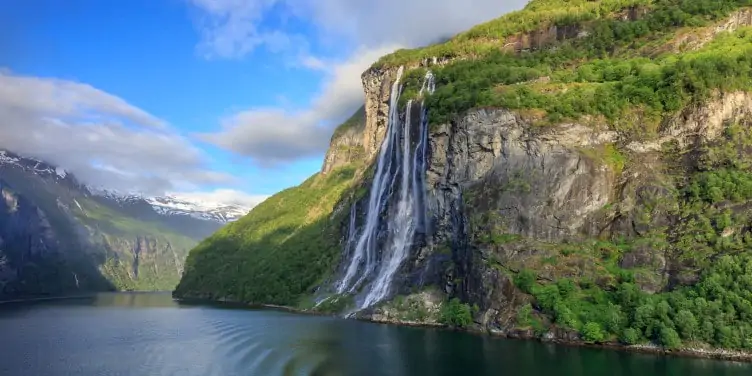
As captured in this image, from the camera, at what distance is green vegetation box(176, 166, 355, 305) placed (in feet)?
375

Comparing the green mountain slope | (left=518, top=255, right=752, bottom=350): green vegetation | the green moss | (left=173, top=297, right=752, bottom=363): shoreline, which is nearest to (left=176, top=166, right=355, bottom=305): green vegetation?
the green mountain slope

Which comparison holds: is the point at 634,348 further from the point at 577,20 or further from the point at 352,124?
the point at 352,124

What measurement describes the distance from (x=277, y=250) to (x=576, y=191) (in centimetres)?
8562

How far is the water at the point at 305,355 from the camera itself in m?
40.0

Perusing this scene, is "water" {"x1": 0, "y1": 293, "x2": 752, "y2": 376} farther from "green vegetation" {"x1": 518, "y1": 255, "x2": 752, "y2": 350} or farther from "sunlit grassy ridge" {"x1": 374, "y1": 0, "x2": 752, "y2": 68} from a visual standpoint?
"sunlit grassy ridge" {"x1": 374, "y1": 0, "x2": 752, "y2": 68}

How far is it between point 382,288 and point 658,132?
41659mm

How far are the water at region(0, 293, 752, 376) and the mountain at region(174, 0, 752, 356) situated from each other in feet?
19.7

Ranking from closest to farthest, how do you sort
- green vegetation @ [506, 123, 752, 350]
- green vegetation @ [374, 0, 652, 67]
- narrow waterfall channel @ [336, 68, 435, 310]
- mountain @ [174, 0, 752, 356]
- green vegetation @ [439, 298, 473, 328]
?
1. green vegetation @ [506, 123, 752, 350]
2. mountain @ [174, 0, 752, 356]
3. green vegetation @ [439, 298, 473, 328]
4. narrow waterfall channel @ [336, 68, 435, 310]
5. green vegetation @ [374, 0, 652, 67]

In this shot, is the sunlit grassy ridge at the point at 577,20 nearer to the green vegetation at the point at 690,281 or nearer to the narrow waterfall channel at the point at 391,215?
the narrow waterfall channel at the point at 391,215

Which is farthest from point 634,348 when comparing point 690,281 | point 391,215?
point 391,215

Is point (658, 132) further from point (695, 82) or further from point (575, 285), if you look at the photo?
point (575, 285)

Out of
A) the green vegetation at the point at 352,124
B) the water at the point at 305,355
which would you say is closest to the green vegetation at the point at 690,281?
the water at the point at 305,355

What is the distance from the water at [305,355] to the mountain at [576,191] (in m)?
5.99

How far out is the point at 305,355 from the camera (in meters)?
46.4
